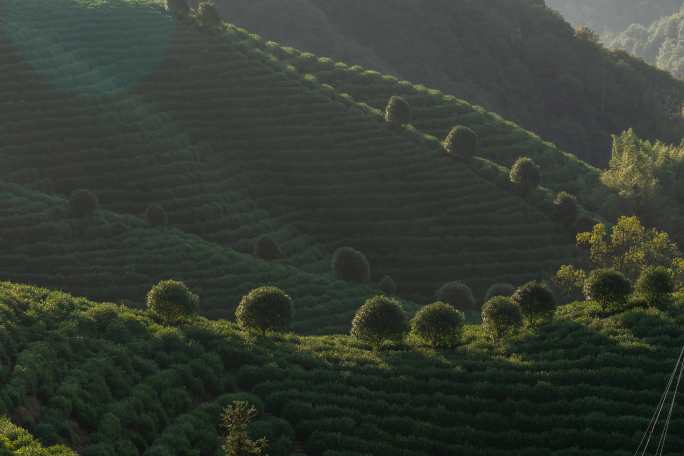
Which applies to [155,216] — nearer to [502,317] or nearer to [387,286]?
[387,286]

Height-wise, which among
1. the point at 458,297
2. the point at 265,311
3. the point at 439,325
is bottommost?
the point at 265,311

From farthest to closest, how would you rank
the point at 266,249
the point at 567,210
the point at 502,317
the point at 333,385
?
the point at 567,210 < the point at 266,249 < the point at 502,317 < the point at 333,385

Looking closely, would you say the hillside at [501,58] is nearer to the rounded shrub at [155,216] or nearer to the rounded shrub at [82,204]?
the rounded shrub at [155,216]

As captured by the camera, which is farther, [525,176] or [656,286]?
[525,176]

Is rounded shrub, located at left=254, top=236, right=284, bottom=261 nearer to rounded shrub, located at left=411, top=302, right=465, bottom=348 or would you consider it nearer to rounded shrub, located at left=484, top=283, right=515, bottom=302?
rounded shrub, located at left=484, top=283, right=515, bottom=302

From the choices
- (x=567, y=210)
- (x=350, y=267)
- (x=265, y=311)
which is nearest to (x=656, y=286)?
(x=265, y=311)

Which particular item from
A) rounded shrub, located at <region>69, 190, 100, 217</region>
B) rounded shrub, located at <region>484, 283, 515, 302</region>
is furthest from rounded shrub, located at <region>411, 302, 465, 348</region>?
rounded shrub, located at <region>69, 190, 100, 217</region>
